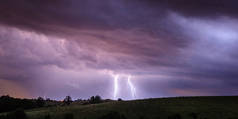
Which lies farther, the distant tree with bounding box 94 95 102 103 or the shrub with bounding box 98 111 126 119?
the distant tree with bounding box 94 95 102 103

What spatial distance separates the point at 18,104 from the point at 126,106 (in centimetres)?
7780

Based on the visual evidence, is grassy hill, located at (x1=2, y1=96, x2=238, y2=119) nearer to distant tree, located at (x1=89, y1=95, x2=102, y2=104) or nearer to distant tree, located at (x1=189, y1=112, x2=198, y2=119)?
distant tree, located at (x1=189, y1=112, x2=198, y2=119)

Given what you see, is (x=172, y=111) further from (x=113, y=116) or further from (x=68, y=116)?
(x=68, y=116)

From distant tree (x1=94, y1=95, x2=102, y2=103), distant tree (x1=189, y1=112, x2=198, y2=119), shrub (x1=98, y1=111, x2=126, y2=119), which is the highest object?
distant tree (x1=94, y1=95, x2=102, y2=103)

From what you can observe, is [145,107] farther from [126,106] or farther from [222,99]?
[222,99]

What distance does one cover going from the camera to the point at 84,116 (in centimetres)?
8394

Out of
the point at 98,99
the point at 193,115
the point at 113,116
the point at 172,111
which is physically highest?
the point at 98,99

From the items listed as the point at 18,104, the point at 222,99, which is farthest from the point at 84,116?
the point at 18,104

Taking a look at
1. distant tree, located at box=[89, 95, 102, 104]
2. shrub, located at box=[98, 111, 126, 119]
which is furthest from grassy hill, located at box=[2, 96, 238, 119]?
distant tree, located at box=[89, 95, 102, 104]

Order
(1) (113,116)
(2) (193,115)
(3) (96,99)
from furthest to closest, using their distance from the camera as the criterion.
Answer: (3) (96,99)
(1) (113,116)
(2) (193,115)

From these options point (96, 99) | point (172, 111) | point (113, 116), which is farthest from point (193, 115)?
point (96, 99)

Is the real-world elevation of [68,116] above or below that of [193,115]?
above

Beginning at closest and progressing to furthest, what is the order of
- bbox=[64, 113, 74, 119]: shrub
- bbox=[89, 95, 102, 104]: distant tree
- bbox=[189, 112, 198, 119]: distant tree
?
bbox=[189, 112, 198, 119]: distant tree < bbox=[64, 113, 74, 119]: shrub < bbox=[89, 95, 102, 104]: distant tree

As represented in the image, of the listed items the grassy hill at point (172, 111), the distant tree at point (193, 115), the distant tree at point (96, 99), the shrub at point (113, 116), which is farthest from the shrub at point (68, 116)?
the distant tree at point (96, 99)
